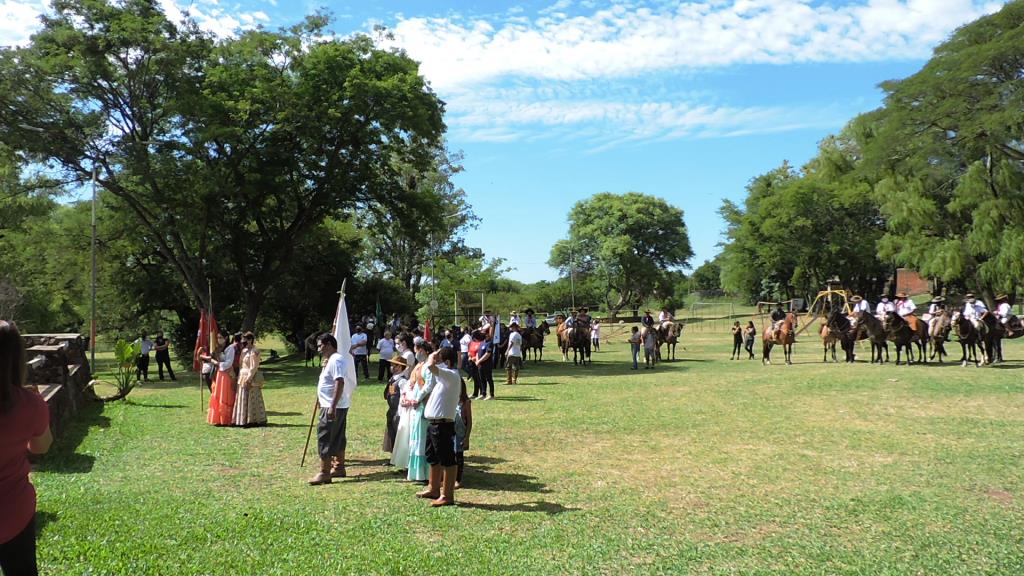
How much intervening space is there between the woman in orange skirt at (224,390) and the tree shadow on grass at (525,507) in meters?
6.68

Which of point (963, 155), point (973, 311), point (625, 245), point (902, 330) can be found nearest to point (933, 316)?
point (973, 311)

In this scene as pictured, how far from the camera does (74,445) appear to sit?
10.3m

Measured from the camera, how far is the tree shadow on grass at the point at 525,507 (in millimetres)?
6832

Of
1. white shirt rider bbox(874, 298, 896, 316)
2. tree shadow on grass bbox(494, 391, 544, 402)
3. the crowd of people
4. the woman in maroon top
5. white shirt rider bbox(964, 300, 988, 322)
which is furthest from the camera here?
white shirt rider bbox(874, 298, 896, 316)

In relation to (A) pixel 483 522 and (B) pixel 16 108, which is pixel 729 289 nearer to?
(B) pixel 16 108

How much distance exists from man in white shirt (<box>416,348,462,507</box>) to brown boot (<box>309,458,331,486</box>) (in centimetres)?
138

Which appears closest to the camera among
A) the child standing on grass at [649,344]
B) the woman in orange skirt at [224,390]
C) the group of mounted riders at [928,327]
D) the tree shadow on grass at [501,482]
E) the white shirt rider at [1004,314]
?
the tree shadow on grass at [501,482]

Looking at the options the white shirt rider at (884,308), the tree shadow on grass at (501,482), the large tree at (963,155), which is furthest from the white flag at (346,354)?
the large tree at (963,155)

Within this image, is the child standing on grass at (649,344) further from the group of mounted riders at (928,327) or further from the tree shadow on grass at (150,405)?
the tree shadow on grass at (150,405)

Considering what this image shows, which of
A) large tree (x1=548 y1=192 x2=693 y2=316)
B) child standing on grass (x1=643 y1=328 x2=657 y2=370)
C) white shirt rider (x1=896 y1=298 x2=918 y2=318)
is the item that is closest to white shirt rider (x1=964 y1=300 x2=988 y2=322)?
white shirt rider (x1=896 y1=298 x2=918 y2=318)

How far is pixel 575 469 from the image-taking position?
8.52 m

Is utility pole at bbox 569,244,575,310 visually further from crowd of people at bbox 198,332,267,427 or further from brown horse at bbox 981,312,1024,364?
crowd of people at bbox 198,332,267,427

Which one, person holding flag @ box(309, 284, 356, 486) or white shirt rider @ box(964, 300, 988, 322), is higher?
white shirt rider @ box(964, 300, 988, 322)

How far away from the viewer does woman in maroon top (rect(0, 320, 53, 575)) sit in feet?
10.7
